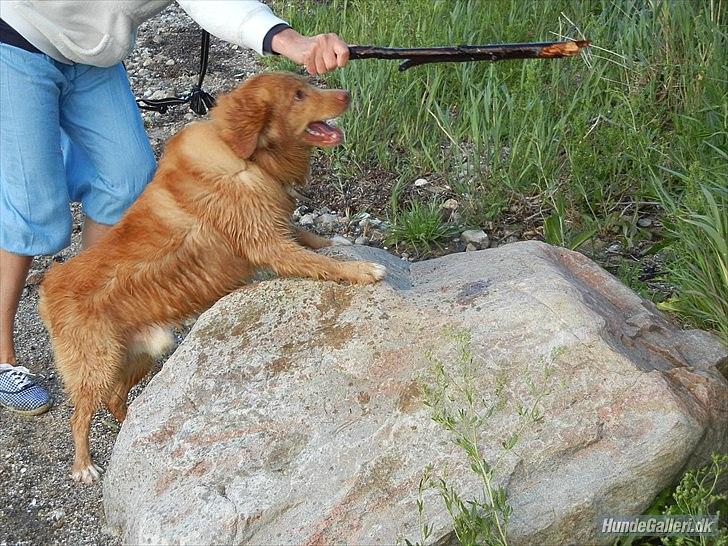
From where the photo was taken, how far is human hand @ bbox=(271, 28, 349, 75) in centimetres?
354

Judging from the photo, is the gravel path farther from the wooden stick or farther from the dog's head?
the wooden stick

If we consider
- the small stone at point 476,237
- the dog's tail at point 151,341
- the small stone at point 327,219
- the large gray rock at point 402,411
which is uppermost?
the large gray rock at point 402,411

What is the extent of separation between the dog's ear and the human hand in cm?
36

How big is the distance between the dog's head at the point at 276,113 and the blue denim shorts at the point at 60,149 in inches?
23.0

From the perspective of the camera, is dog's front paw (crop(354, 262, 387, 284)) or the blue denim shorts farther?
the blue denim shorts

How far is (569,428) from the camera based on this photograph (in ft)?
10.1

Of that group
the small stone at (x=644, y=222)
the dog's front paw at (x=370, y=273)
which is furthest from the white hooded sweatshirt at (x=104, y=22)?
the small stone at (x=644, y=222)

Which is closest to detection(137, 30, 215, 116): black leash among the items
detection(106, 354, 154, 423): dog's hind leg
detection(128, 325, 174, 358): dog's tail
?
detection(128, 325, 174, 358): dog's tail

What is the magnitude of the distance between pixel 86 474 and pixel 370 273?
1.45m

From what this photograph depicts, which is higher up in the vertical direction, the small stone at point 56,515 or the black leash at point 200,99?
the black leash at point 200,99

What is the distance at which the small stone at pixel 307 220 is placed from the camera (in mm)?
5613

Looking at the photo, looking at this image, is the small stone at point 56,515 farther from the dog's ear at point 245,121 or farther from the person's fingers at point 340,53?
the person's fingers at point 340,53

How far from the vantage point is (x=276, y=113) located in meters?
4.04

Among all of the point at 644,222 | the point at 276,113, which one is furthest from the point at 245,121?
the point at 644,222
